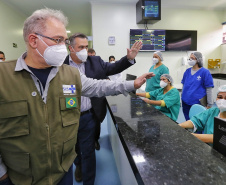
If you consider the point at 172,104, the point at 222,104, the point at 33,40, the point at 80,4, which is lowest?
the point at 172,104

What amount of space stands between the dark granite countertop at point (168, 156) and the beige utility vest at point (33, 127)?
0.38m

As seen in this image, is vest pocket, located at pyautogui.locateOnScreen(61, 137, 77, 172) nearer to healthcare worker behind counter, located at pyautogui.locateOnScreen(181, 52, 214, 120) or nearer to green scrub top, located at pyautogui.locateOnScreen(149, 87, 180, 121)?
green scrub top, located at pyautogui.locateOnScreen(149, 87, 180, 121)

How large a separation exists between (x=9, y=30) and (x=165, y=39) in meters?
4.38

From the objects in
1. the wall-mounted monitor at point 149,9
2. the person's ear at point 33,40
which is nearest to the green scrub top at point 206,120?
the person's ear at point 33,40

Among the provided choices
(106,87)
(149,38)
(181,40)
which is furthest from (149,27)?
(106,87)

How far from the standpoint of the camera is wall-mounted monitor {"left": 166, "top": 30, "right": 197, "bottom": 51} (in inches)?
169

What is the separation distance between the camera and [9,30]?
414cm

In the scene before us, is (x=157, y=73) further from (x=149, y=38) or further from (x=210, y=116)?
(x=149, y=38)

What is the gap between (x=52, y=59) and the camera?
32.1 inches

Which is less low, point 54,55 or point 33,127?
point 54,55

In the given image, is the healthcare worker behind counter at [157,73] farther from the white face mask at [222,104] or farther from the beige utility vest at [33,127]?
the beige utility vest at [33,127]

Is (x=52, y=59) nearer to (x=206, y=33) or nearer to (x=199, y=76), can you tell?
(x=199, y=76)

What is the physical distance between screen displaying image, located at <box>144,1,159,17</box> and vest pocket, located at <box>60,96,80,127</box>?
3.56 metres

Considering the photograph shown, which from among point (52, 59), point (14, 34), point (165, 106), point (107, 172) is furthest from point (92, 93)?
point (14, 34)
